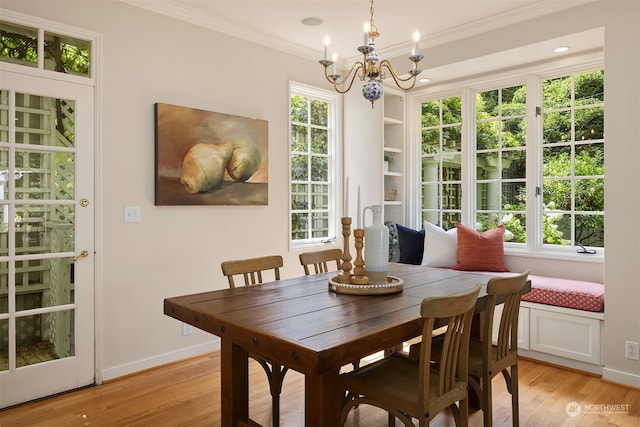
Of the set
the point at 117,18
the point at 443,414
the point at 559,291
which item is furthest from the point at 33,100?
the point at 559,291

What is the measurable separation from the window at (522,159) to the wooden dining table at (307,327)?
2029mm

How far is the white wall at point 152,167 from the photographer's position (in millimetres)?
2996

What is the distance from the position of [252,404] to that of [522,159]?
3.30m

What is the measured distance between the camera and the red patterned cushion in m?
3.20

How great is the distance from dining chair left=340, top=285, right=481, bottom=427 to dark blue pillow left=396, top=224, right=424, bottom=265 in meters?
2.56

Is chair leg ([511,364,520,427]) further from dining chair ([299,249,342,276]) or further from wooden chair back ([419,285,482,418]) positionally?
dining chair ([299,249,342,276])

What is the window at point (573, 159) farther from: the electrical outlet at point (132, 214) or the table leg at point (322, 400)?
the electrical outlet at point (132, 214)

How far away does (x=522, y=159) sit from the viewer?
14.0ft

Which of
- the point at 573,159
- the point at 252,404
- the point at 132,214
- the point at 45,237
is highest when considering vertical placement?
the point at 573,159

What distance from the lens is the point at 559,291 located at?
334cm

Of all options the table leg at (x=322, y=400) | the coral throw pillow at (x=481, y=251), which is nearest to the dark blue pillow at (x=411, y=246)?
the coral throw pillow at (x=481, y=251)

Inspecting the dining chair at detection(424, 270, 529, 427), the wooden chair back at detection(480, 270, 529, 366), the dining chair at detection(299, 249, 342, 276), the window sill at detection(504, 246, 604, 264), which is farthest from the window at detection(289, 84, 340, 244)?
the wooden chair back at detection(480, 270, 529, 366)

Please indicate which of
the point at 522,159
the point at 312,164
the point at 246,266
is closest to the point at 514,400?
the point at 246,266

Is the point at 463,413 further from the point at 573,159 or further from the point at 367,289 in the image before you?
the point at 573,159
